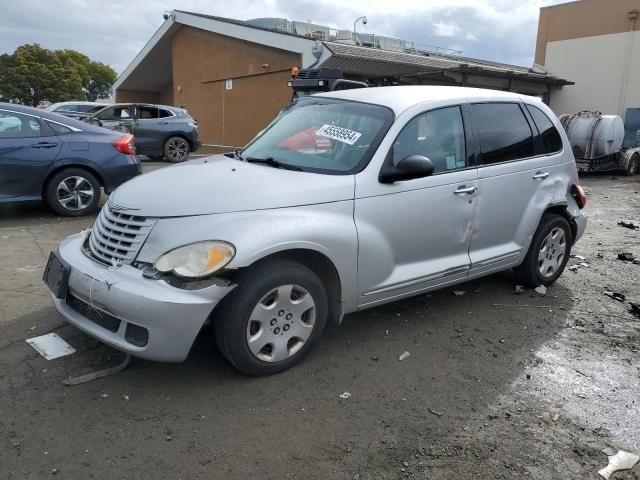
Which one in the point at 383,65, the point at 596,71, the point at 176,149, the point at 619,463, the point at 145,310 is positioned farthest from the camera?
the point at 596,71

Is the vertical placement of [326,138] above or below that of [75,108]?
below

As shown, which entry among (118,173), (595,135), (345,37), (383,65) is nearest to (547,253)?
(118,173)

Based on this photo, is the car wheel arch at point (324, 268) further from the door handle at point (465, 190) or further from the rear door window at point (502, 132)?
the rear door window at point (502, 132)

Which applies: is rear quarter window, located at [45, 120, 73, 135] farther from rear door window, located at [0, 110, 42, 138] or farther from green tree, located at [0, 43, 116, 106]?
green tree, located at [0, 43, 116, 106]

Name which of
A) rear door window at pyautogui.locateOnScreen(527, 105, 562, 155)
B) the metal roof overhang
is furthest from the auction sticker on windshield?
the metal roof overhang

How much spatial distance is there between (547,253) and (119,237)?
379 cm

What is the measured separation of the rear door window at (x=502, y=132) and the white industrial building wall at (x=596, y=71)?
20.1m

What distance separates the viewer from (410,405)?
3080mm

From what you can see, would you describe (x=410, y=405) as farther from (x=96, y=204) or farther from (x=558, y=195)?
(x=96, y=204)

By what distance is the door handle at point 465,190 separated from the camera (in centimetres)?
402

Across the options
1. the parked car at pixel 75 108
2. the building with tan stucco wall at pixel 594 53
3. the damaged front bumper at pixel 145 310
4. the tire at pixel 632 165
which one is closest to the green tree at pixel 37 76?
the parked car at pixel 75 108

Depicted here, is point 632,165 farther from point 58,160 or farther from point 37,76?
point 37,76

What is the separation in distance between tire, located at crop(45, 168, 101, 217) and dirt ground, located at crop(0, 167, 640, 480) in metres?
3.06

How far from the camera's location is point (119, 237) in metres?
3.20
